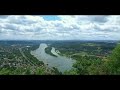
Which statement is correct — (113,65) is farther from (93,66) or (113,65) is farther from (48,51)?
(48,51)

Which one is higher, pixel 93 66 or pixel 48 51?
pixel 48 51

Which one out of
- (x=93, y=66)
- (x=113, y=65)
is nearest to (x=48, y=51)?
(x=93, y=66)

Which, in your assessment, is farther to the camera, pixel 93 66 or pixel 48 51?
pixel 93 66

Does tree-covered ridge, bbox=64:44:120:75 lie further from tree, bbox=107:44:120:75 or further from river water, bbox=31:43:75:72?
river water, bbox=31:43:75:72
